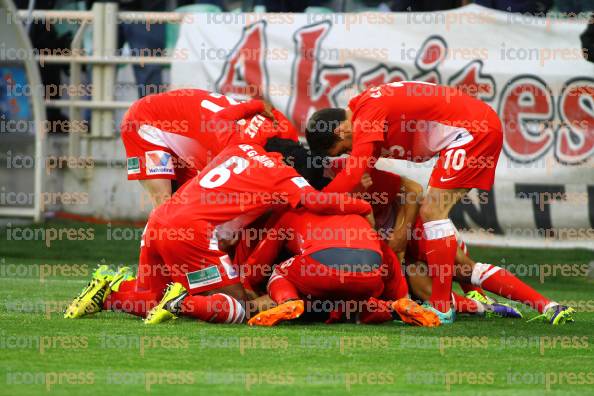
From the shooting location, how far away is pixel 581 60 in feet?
38.6

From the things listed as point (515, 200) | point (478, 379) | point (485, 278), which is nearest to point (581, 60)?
point (515, 200)

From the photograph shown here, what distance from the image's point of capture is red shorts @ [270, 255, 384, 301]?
6.77 meters

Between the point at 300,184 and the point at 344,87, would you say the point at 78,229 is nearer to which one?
the point at 344,87

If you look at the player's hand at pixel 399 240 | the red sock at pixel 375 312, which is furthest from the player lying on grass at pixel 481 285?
the red sock at pixel 375 312

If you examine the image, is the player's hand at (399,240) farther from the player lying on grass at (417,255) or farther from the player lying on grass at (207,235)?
the player lying on grass at (207,235)

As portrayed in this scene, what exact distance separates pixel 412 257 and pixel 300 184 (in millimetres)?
1110

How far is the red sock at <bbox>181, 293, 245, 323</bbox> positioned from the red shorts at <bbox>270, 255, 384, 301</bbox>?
0.39 meters

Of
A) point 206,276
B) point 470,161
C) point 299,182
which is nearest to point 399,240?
point 470,161

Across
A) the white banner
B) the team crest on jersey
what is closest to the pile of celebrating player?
the team crest on jersey

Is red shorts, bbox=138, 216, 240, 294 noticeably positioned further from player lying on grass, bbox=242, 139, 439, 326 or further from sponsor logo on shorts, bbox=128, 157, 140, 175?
sponsor logo on shorts, bbox=128, 157, 140, 175

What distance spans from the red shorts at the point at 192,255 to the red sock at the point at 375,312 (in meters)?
0.77

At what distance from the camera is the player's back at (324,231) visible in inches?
269

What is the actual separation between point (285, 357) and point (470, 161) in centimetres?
245

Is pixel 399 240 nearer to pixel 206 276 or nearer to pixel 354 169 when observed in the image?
pixel 354 169
